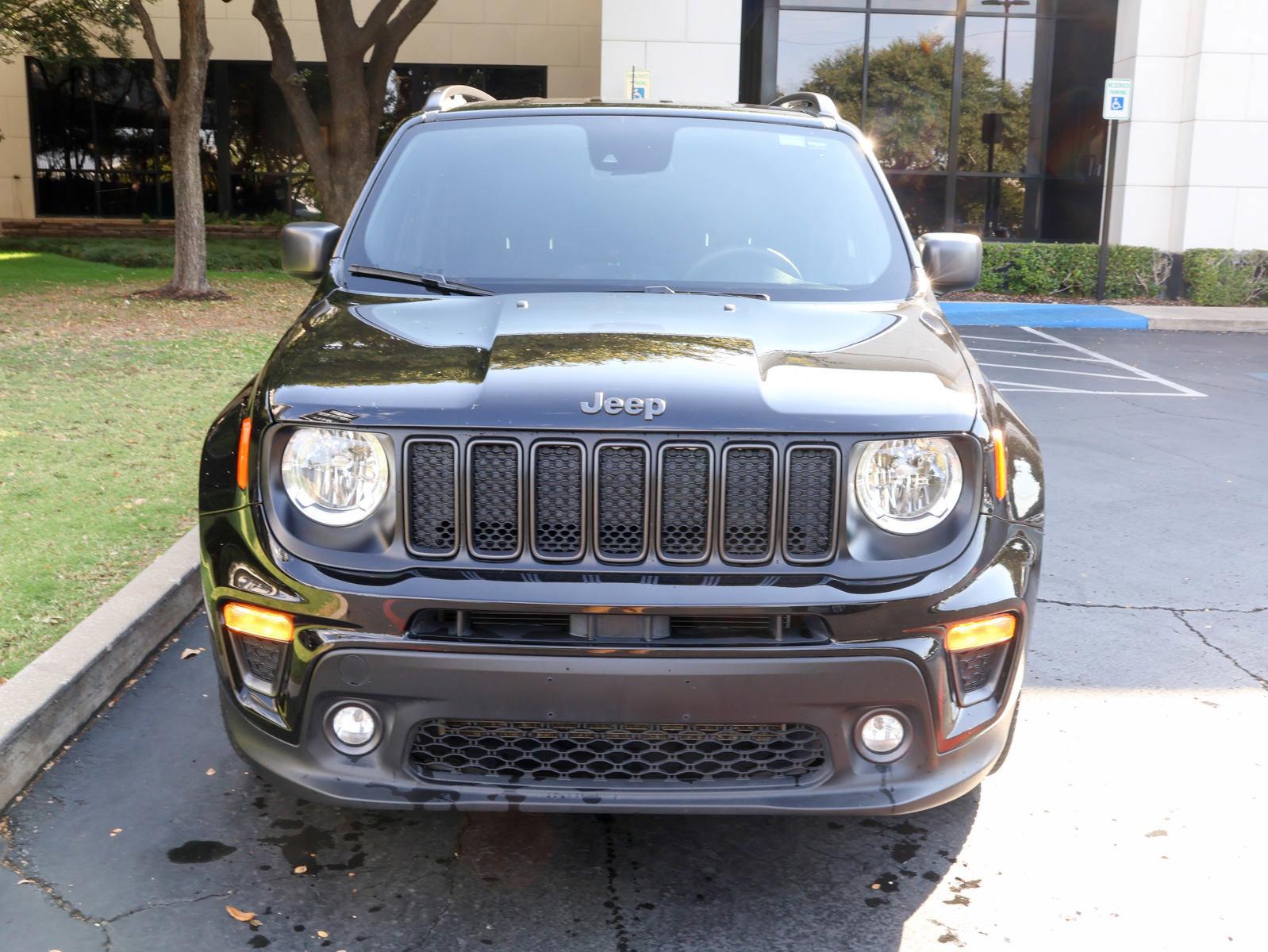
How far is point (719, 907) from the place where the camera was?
298 cm

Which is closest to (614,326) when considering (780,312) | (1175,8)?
(780,312)

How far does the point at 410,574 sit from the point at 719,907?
1.11 m

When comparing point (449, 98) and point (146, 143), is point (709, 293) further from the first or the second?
point (146, 143)

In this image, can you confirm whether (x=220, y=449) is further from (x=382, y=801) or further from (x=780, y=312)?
(x=780, y=312)

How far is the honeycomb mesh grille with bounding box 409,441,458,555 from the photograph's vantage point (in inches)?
106

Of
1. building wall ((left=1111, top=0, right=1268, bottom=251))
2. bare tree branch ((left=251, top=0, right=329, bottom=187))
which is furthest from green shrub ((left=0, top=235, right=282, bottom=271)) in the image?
building wall ((left=1111, top=0, right=1268, bottom=251))

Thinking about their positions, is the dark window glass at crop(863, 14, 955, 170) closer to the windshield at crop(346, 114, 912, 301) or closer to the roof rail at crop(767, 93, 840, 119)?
the roof rail at crop(767, 93, 840, 119)

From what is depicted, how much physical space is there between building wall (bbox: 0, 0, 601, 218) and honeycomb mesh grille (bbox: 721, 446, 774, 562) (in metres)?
25.1

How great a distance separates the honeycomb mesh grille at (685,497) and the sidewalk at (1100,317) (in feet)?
47.5

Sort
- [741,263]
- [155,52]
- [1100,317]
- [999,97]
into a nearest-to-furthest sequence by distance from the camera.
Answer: [741,263] < [155,52] < [1100,317] < [999,97]

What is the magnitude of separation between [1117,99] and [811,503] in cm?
1735

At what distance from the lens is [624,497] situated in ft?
8.83

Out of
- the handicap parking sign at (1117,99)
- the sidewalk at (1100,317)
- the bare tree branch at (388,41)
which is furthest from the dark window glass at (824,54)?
the bare tree branch at (388,41)

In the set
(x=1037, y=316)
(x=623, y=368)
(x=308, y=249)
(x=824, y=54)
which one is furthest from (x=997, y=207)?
(x=623, y=368)
